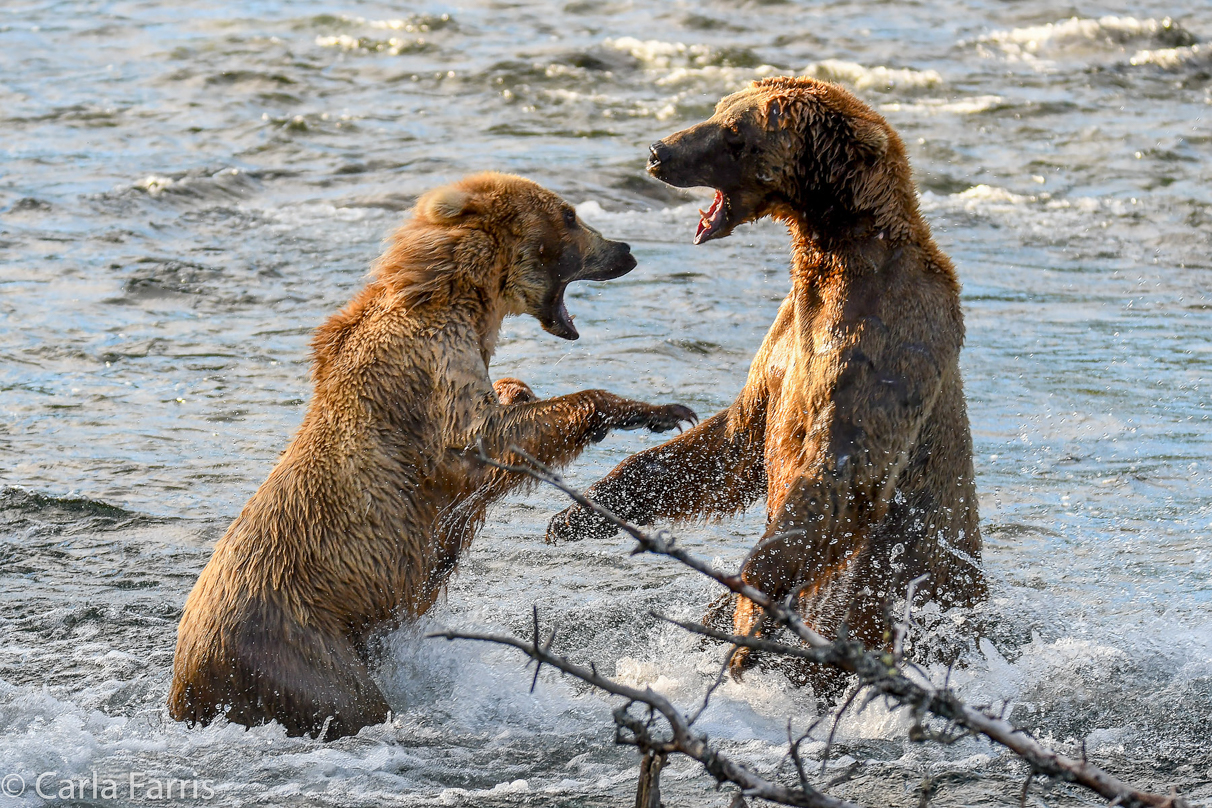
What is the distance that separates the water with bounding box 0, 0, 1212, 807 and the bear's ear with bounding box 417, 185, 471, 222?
5.41ft

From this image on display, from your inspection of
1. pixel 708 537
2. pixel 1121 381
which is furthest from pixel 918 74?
pixel 708 537

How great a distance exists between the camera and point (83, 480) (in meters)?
7.77

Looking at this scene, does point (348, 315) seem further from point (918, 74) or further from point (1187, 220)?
point (918, 74)

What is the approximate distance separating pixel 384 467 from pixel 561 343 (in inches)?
187

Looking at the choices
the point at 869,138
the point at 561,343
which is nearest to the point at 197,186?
the point at 561,343

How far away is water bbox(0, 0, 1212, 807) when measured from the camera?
5441 millimetres

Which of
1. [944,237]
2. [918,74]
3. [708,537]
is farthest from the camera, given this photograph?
[918,74]

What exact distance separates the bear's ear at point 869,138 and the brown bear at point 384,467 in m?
1.20

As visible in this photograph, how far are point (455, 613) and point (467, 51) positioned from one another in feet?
45.2

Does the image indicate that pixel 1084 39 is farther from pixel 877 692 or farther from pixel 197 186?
pixel 877 692

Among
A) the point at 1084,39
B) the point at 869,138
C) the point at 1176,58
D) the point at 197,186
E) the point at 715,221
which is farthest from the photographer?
the point at 1084,39

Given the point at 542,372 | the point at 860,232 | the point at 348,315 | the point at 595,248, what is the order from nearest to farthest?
1. the point at 860,232
2. the point at 348,315
3. the point at 595,248
4. the point at 542,372
